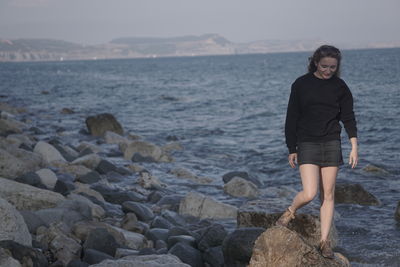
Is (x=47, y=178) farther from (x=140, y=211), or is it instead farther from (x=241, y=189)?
(x=241, y=189)

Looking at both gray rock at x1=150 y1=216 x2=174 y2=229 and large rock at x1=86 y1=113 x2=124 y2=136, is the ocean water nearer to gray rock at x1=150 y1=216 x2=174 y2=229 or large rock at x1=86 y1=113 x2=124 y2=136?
large rock at x1=86 y1=113 x2=124 y2=136

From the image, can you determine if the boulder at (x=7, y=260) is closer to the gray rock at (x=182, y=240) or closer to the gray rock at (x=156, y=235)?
the gray rock at (x=182, y=240)

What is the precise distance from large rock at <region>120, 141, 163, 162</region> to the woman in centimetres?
1191

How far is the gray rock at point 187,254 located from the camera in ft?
24.0

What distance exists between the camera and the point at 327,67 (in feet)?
18.7

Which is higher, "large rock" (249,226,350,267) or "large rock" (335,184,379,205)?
"large rock" (249,226,350,267)

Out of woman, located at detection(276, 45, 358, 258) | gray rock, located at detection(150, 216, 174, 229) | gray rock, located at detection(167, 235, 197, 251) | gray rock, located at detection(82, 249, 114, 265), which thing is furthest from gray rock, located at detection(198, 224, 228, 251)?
woman, located at detection(276, 45, 358, 258)

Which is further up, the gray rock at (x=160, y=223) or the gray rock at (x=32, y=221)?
the gray rock at (x=32, y=221)

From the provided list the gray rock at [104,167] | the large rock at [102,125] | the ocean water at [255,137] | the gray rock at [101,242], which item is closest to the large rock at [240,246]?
the gray rock at [101,242]

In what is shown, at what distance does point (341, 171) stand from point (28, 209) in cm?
883

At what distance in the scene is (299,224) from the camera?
8234mm

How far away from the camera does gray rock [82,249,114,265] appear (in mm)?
6871

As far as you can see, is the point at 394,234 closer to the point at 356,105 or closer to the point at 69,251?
the point at 69,251

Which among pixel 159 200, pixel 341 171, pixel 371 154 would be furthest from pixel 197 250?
pixel 371 154
